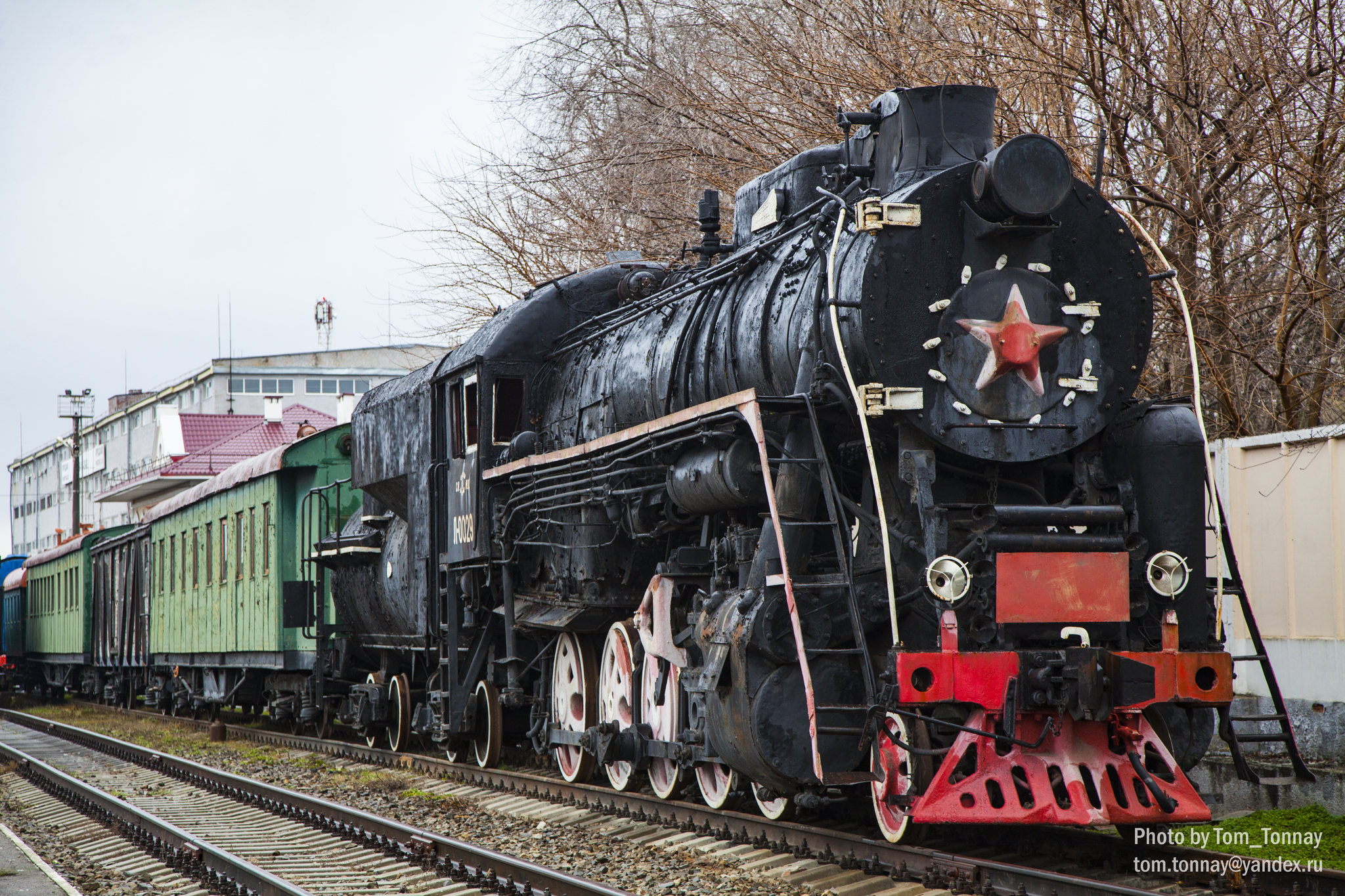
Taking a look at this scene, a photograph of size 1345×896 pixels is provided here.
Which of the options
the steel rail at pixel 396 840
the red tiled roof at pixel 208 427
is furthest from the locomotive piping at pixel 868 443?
the red tiled roof at pixel 208 427

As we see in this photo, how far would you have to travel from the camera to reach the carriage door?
10.5 meters

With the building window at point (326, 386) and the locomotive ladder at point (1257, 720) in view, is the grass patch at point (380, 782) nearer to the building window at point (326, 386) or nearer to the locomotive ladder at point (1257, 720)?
the locomotive ladder at point (1257, 720)

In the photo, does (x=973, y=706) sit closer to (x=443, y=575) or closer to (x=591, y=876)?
(x=591, y=876)

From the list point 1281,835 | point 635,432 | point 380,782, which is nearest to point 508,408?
point 635,432

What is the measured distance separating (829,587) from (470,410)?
5.11 metres

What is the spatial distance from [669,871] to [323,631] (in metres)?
8.84

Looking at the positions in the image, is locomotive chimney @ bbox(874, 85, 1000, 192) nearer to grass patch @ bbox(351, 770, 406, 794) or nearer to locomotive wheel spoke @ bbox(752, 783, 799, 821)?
locomotive wheel spoke @ bbox(752, 783, 799, 821)

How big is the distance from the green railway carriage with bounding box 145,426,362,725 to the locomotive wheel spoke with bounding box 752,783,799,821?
755cm

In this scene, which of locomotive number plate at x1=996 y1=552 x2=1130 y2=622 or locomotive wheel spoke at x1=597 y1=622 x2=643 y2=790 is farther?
locomotive wheel spoke at x1=597 y1=622 x2=643 y2=790

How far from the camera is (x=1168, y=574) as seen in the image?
643cm

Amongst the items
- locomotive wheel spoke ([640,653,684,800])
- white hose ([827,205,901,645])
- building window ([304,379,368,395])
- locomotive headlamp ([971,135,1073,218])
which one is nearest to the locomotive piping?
white hose ([827,205,901,645])

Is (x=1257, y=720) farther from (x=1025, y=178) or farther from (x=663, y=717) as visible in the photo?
(x=663, y=717)

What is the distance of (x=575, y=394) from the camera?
10.1 metres

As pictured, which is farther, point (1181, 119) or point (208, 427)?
point (208, 427)
